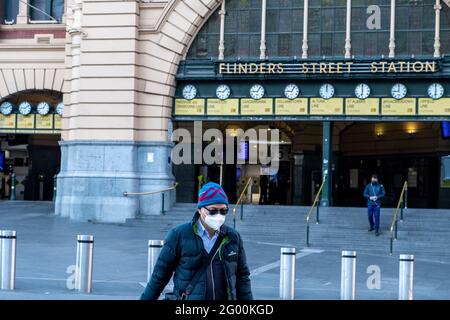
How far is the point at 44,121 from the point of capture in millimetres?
32219

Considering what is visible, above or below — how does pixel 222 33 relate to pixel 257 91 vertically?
above

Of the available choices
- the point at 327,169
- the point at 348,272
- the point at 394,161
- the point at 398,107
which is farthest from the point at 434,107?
the point at 348,272

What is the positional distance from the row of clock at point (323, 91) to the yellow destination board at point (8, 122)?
8.53 metres

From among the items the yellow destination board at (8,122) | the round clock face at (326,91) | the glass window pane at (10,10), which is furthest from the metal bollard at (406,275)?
the glass window pane at (10,10)

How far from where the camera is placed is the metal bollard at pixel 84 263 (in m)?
12.2

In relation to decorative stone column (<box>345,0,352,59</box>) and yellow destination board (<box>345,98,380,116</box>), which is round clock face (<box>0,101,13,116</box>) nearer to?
yellow destination board (<box>345,98,380,116</box>)

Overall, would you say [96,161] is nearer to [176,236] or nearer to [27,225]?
[27,225]

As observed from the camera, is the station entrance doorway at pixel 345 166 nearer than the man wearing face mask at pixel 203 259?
No

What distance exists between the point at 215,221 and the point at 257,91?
22164 millimetres

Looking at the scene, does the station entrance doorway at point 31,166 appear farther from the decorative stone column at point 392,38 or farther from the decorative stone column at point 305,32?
the decorative stone column at point 392,38

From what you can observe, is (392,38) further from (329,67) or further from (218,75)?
(218,75)

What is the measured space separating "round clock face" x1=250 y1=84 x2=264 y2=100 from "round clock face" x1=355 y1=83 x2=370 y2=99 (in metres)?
3.55

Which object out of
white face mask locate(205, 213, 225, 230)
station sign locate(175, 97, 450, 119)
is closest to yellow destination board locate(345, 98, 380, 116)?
station sign locate(175, 97, 450, 119)

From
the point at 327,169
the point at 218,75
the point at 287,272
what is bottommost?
the point at 287,272
